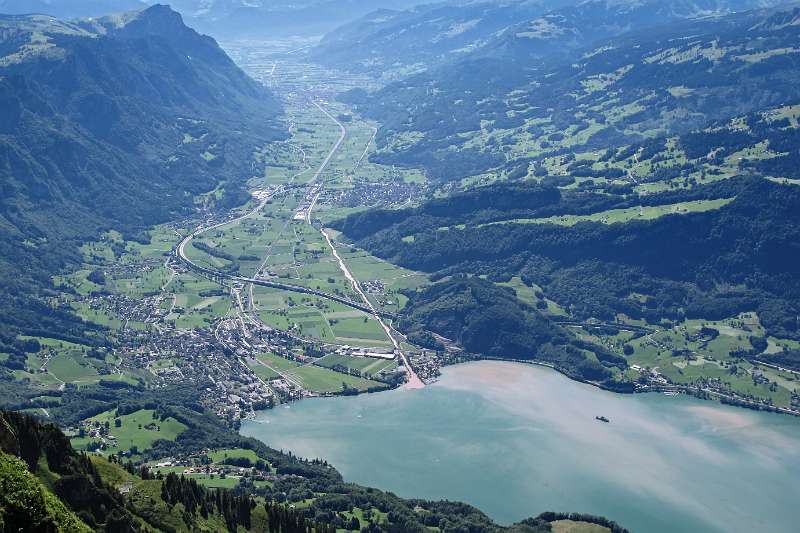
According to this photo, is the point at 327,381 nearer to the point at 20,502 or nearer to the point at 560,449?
the point at 560,449

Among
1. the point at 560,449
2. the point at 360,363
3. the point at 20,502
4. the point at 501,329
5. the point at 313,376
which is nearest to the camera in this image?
the point at 20,502

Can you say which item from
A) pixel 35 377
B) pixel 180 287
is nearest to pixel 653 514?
pixel 35 377

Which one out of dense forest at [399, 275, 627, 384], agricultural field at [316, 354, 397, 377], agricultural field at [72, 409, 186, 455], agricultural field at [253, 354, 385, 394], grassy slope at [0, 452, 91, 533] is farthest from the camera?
dense forest at [399, 275, 627, 384]

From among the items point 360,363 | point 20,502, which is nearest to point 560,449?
point 360,363

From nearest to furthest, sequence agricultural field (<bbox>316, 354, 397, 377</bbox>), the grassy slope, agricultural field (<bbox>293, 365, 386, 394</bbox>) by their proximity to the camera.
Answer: the grassy slope, agricultural field (<bbox>293, 365, 386, 394</bbox>), agricultural field (<bbox>316, 354, 397, 377</bbox>)

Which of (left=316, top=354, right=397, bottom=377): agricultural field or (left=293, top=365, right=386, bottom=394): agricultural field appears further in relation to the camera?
(left=316, top=354, right=397, bottom=377): agricultural field

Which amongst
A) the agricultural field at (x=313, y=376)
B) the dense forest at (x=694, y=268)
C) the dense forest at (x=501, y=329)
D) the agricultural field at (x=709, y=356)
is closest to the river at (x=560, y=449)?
the agricultural field at (x=313, y=376)

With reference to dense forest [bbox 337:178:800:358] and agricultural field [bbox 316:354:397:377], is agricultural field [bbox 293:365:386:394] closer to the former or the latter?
agricultural field [bbox 316:354:397:377]

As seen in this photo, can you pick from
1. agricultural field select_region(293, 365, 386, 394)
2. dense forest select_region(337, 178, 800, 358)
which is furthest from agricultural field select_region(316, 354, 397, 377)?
dense forest select_region(337, 178, 800, 358)
